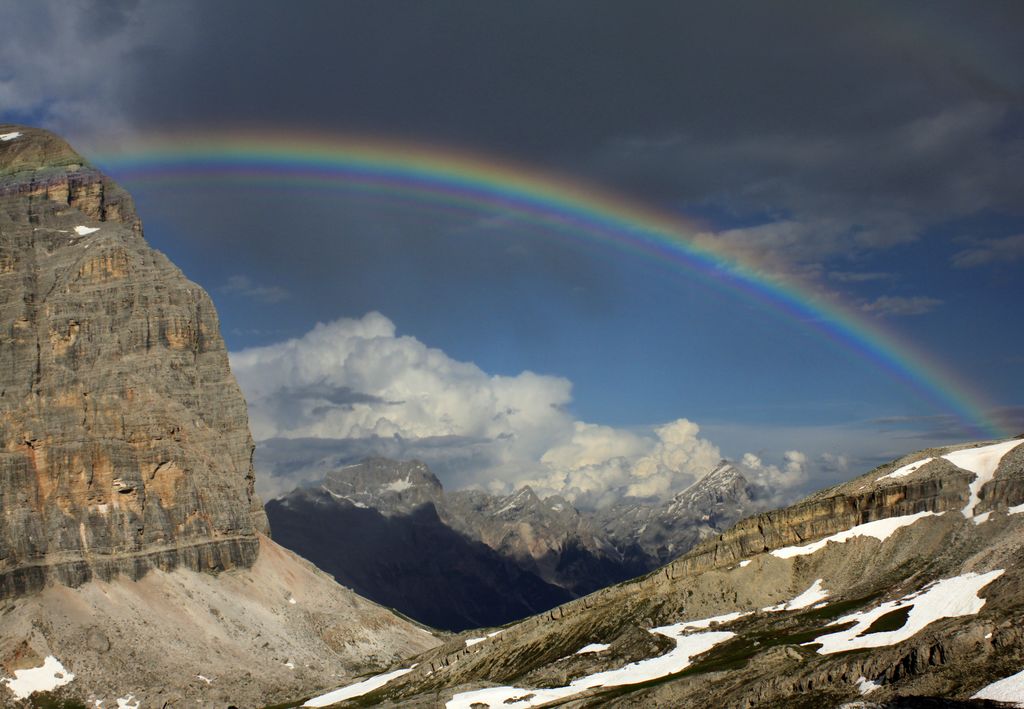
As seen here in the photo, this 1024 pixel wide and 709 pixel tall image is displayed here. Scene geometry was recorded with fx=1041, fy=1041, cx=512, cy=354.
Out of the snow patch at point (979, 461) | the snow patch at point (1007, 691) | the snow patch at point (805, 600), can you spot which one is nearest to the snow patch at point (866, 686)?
the snow patch at point (1007, 691)

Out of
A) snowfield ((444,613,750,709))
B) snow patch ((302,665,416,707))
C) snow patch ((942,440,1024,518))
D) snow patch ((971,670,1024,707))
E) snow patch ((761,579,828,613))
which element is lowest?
snow patch ((302,665,416,707))

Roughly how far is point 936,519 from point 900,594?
36.8 metres

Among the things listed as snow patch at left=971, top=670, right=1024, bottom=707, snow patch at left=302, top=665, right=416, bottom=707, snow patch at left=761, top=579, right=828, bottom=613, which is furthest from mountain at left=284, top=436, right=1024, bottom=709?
snow patch at left=302, top=665, right=416, bottom=707

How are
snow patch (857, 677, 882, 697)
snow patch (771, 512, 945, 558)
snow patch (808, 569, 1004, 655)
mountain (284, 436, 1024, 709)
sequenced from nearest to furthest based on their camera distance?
snow patch (857, 677, 882, 697)
mountain (284, 436, 1024, 709)
snow patch (808, 569, 1004, 655)
snow patch (771, 512, 945, 558)

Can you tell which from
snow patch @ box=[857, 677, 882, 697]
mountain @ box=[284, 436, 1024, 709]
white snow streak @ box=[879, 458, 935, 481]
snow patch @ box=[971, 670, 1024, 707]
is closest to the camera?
snow patch @ box=[971, 670, 1024, 707]

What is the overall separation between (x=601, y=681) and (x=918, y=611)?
38.1 metres

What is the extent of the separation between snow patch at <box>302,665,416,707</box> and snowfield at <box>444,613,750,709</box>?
178 feet

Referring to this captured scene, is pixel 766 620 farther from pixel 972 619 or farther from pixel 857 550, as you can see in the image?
pixel 972 619

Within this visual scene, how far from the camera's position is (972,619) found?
83812mm

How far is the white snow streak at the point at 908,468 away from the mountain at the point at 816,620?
1.42 ft

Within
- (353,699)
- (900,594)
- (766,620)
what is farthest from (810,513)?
(353,699)

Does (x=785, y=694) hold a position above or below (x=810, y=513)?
below

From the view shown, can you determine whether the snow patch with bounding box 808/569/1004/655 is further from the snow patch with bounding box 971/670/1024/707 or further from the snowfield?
the snow patch with bounding box 971/670/1024/707

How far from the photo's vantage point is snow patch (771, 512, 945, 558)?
533 feet
